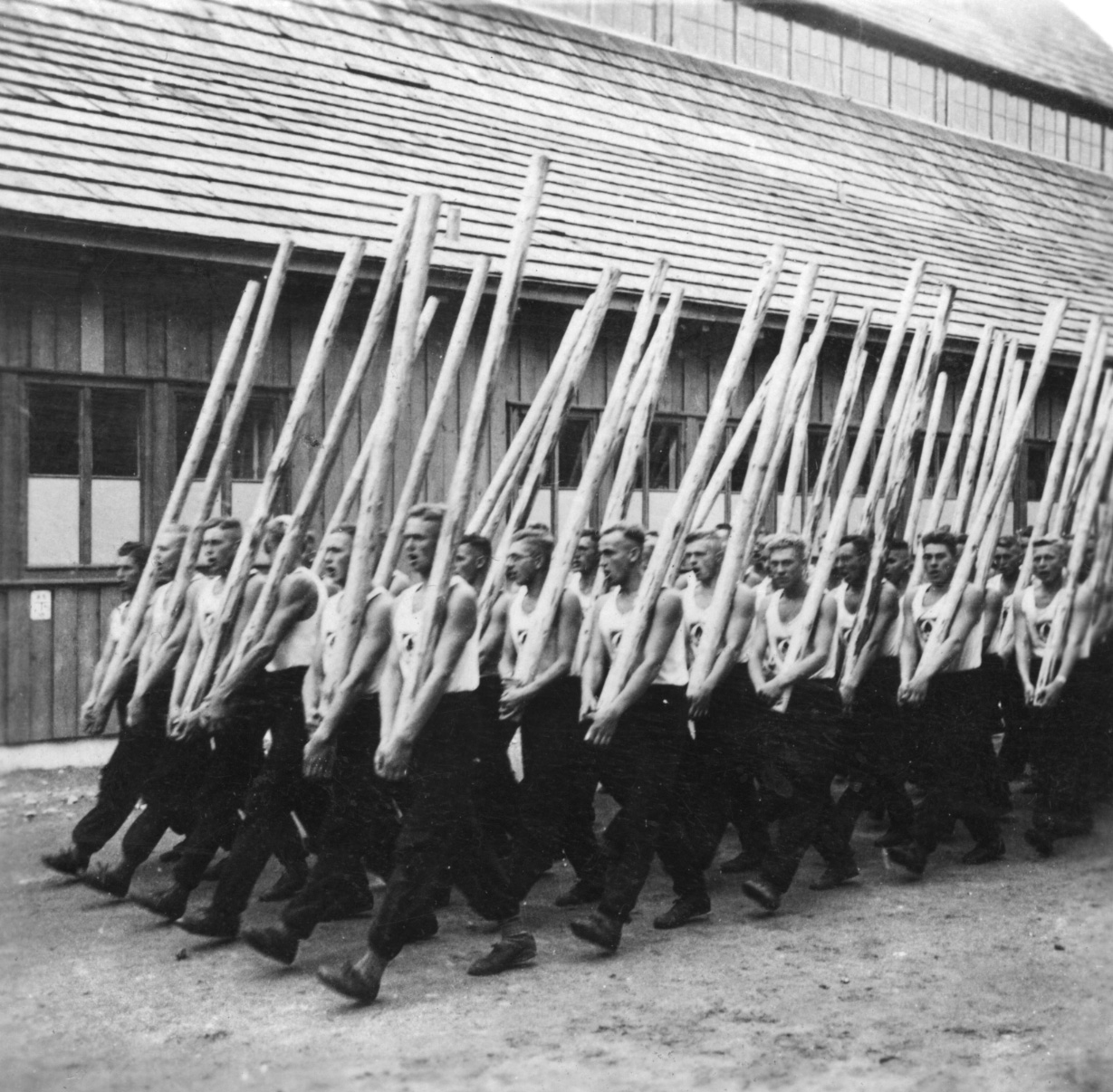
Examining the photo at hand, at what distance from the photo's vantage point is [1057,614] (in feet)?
22.9

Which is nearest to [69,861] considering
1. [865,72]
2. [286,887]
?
[286,887]

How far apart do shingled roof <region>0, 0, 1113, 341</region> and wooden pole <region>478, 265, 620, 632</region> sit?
2420mm

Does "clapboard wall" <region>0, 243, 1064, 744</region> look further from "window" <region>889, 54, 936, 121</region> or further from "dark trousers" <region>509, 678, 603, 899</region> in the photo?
"window" <region>889, 54, 936, 121</region>

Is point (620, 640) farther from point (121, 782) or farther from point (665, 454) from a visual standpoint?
point (665, 454)

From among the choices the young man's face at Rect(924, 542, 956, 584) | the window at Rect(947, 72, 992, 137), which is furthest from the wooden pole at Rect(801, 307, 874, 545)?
the window at Rect(947, 72, 992, 137)

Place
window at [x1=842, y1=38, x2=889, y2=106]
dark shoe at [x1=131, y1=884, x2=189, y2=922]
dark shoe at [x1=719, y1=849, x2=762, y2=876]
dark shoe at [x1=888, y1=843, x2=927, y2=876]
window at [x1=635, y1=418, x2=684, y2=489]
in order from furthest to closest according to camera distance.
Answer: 1. window at [x1=842, y1=38, x2=889, y2=106]
2. window at [x1=635, y1=418, x2=684, y2=489]
3. dark shoe at [x1=719, y1=849, x2=762, y2=876]
4. dark shoe at [x1=888, y1=843, x2=927, y2=876]
5. dark shoe at [x1=131, y1=884, x2=189, y2=922]

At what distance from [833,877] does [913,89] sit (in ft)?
45.8

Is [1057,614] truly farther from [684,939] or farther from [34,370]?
[34,370]

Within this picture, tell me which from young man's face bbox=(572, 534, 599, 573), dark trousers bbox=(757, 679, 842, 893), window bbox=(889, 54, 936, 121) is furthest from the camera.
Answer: window bbox=(889, 54, 936, 121)

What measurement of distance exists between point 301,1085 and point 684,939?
6.79 feet

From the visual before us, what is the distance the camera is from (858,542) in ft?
23.1

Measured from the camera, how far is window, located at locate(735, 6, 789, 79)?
51.9ft

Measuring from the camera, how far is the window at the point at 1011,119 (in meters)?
18.4

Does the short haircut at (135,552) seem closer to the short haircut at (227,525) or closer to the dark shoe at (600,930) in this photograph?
the short haircut at (227,525)
